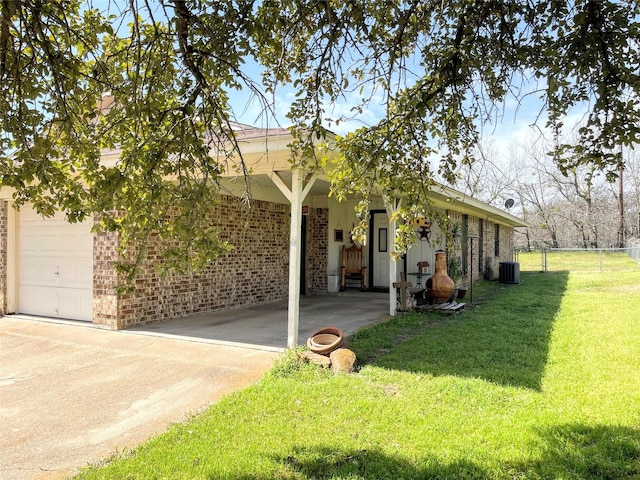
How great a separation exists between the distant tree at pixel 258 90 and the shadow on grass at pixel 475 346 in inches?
101

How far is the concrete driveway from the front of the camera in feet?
11.7

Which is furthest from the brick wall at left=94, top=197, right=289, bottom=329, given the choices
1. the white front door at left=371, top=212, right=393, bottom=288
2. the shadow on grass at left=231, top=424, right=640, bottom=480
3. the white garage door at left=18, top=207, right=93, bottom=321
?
the shadow on grass at left=231, top=424, right=640, bottom=480

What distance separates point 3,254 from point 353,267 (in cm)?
822

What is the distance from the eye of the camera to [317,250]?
12547mm

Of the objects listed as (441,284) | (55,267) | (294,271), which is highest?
(294,271)

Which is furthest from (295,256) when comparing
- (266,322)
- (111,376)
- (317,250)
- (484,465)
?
(317,250)

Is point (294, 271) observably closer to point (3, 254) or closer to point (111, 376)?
point (111, 376)

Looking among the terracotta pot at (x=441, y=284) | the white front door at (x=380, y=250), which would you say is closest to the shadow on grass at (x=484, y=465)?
the terracotta pot at (x=441, y=284)

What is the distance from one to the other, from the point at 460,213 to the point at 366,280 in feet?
12.2

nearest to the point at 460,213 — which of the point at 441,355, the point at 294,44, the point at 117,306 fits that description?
the point at 441,355

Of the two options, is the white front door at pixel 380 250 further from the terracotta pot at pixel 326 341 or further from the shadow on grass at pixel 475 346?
the terracotta pot at pixel 326 341

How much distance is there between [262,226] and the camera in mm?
10492

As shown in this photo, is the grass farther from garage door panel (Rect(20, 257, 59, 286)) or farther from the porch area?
garage door panel (Rect(20, 257, 59, 286))

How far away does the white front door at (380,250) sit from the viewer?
12945 millimetres
